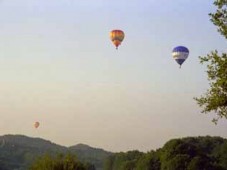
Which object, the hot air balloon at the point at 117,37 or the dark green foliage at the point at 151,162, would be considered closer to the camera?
the hot air balloon at the point at 117,37

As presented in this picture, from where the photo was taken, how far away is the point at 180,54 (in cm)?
8781

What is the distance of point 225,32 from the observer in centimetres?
3072

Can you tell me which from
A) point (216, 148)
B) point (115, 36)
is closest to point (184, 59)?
point (115, 36)

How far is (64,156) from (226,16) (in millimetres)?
18676

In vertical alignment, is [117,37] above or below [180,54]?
above

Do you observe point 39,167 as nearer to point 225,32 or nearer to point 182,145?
point 225,32

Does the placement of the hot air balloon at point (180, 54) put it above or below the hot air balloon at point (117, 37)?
below

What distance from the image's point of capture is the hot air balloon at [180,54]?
87500mm

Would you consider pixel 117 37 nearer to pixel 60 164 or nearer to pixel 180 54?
pixel 180 54

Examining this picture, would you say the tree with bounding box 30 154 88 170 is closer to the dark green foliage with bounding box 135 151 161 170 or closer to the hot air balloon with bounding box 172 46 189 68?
the hot air balloon with bounding box 172 46 189 68

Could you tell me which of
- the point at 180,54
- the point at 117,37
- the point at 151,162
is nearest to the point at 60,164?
the point at 180,54

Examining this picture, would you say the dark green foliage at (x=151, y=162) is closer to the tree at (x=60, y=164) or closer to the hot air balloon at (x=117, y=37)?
the hot air balloon at (x=117, y=37)

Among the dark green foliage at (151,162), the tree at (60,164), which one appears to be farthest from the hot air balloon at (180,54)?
the dark green foliage at (151,162)

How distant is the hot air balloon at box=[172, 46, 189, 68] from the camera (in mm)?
87500
